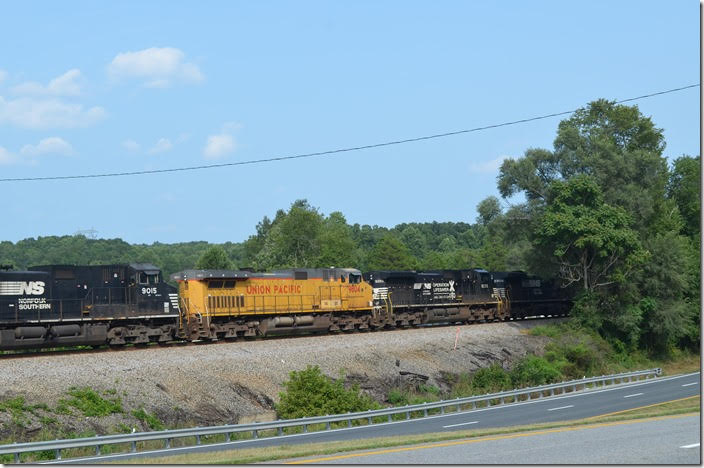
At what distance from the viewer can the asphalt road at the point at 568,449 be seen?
12.3 metres

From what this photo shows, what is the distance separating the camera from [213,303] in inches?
1393

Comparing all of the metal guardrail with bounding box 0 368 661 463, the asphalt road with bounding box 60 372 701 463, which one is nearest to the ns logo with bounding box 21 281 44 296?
the metal guardrail with bounding box 0 368 661 463

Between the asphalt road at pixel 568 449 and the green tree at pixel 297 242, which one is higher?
the green tree at pixel 297 242

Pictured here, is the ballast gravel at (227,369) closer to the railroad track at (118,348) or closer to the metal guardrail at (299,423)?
the railroad track at (118,348)

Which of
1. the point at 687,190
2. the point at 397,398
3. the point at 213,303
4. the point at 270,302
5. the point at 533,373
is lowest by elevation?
the point at 533,373

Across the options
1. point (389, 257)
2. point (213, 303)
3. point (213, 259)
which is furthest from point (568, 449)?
point (389, 257)

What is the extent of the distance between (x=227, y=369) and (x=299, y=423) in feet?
23.8

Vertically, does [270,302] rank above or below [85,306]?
below

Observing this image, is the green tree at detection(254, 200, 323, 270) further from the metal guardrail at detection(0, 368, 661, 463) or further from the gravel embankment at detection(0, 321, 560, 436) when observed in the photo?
the metal guardrail at detection(0, 368, 661, 463)

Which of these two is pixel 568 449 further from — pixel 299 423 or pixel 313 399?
pixel 313 399

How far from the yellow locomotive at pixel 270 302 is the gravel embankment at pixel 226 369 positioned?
1680 mm

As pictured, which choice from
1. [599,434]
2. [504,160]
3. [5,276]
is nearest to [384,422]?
[599,434]

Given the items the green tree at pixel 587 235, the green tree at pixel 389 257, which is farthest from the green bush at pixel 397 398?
the green tree at pixel 389 257

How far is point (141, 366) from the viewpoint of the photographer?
27516 mm
